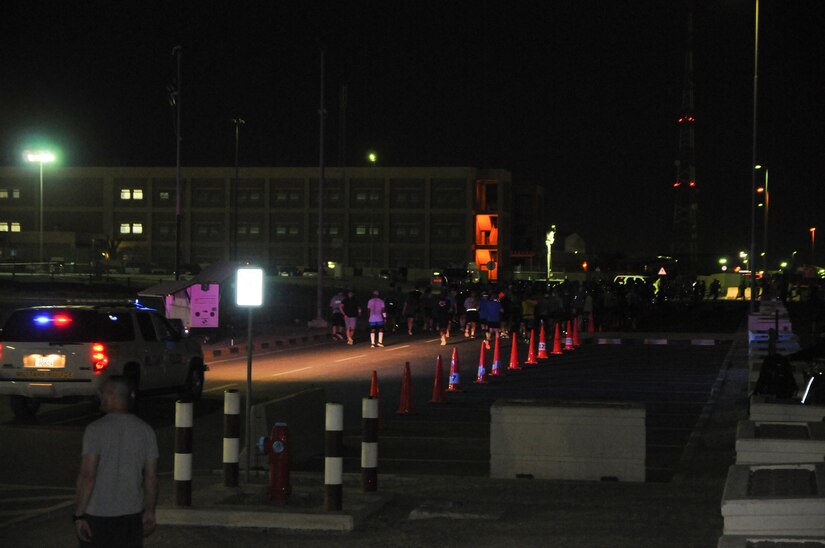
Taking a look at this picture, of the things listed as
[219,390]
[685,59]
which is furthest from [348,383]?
[685,59]

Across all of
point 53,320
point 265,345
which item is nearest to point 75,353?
point 53,320

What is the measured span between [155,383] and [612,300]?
27792 millimetres

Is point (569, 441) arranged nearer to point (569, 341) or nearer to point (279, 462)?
point (279, 462)

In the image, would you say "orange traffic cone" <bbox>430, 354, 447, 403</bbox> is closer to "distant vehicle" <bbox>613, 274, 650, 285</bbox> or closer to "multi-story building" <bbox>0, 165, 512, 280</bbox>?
"distant vehicle" <bbox>613, 274, 650, 285</bbox>

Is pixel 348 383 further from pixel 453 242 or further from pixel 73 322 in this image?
pixel 453 242

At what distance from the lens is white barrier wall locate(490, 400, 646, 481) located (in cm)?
1195

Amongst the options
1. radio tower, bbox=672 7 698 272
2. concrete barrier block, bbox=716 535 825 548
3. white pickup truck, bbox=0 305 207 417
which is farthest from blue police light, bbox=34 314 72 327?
radio tower, bbox=672 7 698 272

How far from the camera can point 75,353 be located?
674 inches

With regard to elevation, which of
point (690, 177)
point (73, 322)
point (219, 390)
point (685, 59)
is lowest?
point (219, 390)

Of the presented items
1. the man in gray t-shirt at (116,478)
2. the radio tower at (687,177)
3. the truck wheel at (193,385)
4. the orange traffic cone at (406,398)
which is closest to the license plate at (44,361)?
the truck wheel at (193,385)

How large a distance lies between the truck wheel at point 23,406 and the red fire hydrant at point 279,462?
873 centimetres

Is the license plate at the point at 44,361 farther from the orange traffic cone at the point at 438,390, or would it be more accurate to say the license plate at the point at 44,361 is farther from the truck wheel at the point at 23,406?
the orange traffic cone at the point at 438,390

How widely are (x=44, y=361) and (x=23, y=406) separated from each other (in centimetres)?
97

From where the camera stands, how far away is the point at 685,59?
308 ft
